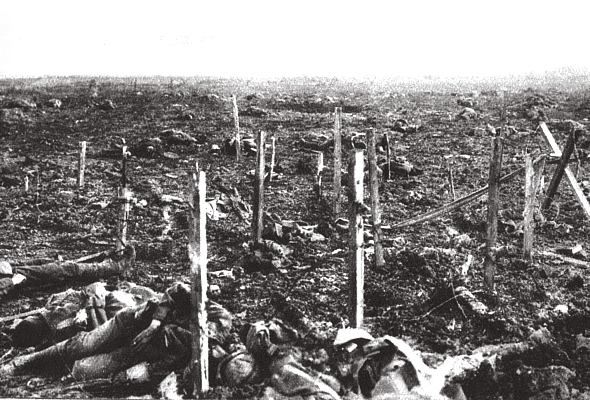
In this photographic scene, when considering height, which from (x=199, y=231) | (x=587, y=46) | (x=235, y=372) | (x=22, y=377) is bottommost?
(x=22, y=377)

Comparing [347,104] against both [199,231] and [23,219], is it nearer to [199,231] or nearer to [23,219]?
[23,219]

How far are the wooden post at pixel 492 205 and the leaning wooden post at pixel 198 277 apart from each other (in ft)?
9.84

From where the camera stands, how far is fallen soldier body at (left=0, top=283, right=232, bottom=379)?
4121 millimetres

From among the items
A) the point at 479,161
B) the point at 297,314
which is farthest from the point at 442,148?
the point at 297,314

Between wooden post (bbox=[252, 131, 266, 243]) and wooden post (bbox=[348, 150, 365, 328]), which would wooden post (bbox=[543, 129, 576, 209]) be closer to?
wooden post (bbox=[348, 150, 365, 328])

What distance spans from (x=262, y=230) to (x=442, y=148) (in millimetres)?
8507

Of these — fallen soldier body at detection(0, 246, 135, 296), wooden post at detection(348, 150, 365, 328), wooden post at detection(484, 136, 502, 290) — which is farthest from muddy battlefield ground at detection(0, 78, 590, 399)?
wooden post at detection(348, 150, 365, 328)

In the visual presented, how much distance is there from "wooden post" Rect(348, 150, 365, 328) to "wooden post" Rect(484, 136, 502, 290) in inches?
59.8

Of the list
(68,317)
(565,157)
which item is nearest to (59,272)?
(68,317)

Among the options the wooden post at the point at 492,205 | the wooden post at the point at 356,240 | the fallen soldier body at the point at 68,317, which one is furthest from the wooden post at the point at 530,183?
the fallen soldier body at the point at 68,317

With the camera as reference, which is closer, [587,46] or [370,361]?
[370,361]

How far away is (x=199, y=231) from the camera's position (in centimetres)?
380

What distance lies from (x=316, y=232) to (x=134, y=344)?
4272 mm

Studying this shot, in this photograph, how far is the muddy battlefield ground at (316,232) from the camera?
5.01m
